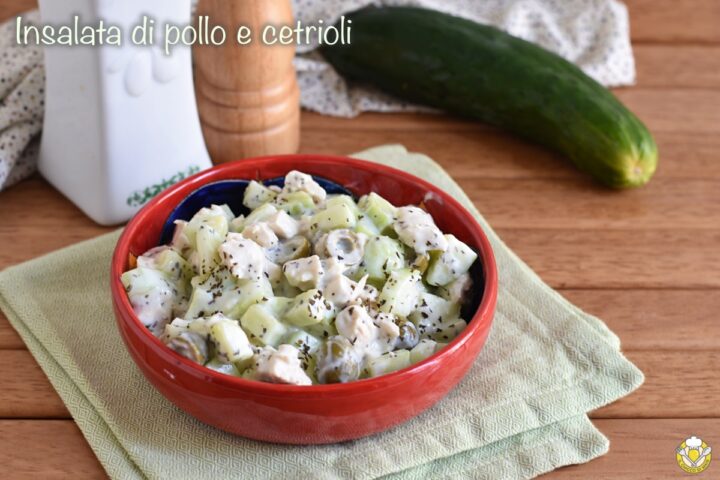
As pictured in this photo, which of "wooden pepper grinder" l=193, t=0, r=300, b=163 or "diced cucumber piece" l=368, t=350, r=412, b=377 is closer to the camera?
"diced cucumber piece" l=368, t=350, r=412, b=377

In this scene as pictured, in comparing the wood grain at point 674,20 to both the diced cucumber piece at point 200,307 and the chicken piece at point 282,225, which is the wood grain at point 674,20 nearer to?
the chicken piece at point 282,225

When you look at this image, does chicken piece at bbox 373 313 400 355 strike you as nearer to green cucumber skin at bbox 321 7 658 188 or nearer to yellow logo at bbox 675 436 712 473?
yellow logo at bbox 675 436 712 473

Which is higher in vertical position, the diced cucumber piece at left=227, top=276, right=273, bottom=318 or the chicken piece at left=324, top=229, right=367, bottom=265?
the chicken piece at left=324, top=229, right=367, bottom=265

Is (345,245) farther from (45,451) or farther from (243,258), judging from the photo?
(45,451)

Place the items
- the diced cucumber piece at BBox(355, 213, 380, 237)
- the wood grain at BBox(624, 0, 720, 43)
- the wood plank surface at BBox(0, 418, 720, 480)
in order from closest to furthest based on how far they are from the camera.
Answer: the wood plank surface at BBox(0, 418, 720, 480), the diced cucumber piece at BBox(355, 213, 380, 237), the wood grain at BBox(624, 0, 720, 43)

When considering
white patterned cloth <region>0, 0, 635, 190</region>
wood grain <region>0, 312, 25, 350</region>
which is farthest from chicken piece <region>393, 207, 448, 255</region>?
white patterned cloth <region>0, 0, 635, 190</region>

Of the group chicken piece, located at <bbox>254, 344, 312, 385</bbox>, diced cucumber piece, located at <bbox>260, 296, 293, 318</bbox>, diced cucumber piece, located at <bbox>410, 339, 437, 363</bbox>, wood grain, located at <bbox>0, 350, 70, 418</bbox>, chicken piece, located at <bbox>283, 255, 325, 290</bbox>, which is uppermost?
chicken piece, located at <bbox>283, 255, 325, 290</bbox>
